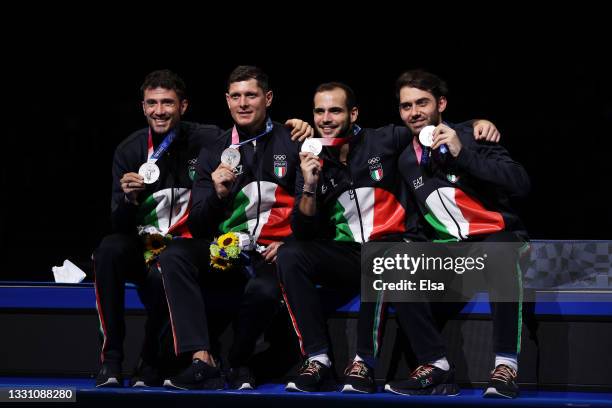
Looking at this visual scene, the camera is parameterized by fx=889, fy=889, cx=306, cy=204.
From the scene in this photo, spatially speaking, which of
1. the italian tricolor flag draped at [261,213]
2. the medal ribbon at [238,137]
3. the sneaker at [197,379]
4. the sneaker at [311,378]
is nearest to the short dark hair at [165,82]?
the medal ribbon at [238,137]

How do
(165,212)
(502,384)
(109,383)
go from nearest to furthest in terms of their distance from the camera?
(502,384) < (109,383) < (165,212)

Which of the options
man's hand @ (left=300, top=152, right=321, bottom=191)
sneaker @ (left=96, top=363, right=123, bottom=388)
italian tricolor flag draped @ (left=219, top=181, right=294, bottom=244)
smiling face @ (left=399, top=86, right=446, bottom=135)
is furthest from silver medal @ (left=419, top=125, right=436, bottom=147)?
sneaker @ (left=96, top=363, right=123, bottom=388)

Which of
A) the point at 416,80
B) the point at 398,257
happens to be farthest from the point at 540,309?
the point at 416,80

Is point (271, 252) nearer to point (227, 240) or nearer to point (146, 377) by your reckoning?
point (227, 240)

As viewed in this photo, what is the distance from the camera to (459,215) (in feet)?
11.0

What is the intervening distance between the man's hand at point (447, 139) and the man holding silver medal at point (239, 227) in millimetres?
557

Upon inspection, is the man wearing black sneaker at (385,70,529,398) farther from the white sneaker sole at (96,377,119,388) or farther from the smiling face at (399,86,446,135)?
the white sneaker sole at (96,377,119,388)

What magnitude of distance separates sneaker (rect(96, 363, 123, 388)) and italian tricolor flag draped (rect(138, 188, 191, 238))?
611 mm

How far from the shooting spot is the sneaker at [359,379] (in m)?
3.08

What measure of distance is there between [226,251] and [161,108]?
705mm

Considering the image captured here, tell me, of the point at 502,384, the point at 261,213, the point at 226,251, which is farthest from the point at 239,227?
the point at 502,384

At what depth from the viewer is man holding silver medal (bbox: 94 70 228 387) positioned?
10.8 ft

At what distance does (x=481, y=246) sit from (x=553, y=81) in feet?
6.40

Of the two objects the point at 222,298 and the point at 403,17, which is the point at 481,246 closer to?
the point at 222,298
